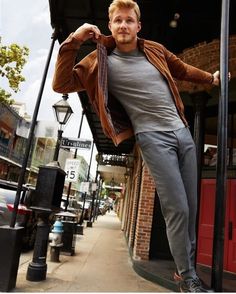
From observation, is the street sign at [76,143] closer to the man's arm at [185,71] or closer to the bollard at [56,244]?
the bollard at [56,244]

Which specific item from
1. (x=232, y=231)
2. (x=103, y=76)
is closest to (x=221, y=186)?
(x=103, y=76)

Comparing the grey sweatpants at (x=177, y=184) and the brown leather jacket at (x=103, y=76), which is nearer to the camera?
the grey sweatpants at (x=177, y=184)

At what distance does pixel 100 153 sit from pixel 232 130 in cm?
1417

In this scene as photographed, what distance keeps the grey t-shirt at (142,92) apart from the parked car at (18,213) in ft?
23.2

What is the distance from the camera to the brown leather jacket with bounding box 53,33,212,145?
1825mm

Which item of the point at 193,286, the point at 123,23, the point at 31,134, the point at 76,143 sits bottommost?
the point at 193,286

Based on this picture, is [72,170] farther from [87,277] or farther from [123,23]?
[123,23]

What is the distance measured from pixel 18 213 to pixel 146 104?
8086 mm

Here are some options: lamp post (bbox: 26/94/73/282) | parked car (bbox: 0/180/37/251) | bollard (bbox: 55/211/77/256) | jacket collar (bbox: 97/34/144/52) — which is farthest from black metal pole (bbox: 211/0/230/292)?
bollard (bbox: 55/211/77/256)

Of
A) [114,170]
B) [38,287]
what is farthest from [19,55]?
[114,170]

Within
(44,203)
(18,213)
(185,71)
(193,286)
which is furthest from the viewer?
(18,213)

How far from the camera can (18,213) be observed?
9.14 m

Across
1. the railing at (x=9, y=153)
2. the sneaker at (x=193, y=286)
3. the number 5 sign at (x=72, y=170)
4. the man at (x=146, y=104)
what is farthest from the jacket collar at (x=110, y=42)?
the railing at (x=9, y=153)

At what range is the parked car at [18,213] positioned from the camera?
8.75 metres
